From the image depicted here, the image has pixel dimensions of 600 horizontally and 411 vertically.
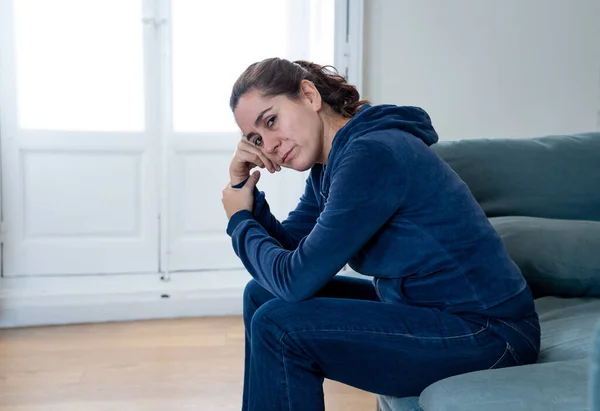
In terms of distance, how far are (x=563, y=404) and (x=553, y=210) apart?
96 centimetres

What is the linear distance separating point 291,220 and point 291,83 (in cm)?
41

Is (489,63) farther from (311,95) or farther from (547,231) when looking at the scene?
(311,95)

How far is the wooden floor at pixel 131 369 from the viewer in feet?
6.34

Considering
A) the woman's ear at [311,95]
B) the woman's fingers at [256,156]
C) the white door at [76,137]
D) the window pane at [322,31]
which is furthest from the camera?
the white door at [76,137]

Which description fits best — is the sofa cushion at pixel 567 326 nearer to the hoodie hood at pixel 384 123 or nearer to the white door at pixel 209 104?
the hoodie hood at pixel 384 123

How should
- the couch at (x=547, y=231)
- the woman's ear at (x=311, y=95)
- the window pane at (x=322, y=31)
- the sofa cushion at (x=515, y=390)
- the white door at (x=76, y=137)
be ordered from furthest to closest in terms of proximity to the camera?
1. the white door at (x=76, y=137)
2. the window pane at (x=322, y=31)
3. the woman's ear at (x=311, y=95)
4. the couch at (x=547, y=231)
5. the sofa cushion at (x=515, y=390)

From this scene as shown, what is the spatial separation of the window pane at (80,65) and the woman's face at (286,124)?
1948 mm

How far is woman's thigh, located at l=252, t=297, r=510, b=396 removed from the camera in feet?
3.36

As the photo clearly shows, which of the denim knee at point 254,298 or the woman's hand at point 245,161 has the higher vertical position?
the woman's hand at point 245,161

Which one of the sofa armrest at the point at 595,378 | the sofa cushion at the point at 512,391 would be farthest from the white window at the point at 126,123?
the sofa armrest at the point at 595,378

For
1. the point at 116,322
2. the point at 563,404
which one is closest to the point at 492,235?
the point at 563,404

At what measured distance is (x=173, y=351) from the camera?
7.96ft

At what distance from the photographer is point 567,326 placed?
4.49 feet

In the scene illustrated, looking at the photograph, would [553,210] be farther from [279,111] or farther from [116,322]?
[116,322]
